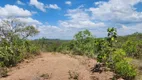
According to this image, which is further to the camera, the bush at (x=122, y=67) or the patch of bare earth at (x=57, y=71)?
the patch of bare earth at (x=57, y=71)

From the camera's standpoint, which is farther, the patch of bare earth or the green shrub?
the patch of bare earth

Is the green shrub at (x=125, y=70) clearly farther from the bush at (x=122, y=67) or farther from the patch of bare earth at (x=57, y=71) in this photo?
the patch of bare earth at (x=57, y=71)

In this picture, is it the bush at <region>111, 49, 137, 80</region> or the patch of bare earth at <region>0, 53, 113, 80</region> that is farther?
the patch of bare earth at <region>0, 53, 113, 80</region>

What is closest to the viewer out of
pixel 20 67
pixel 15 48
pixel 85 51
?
pixel 20 67

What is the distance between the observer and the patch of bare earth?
12.1 meters

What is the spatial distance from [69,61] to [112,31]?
395 cm

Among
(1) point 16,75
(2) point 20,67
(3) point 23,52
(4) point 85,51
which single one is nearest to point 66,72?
(1) point 16,75

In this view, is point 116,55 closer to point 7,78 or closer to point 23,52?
point 7,78

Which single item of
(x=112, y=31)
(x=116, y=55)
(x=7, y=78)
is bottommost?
(x=7, y=78)

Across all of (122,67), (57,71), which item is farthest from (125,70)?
(57,71)

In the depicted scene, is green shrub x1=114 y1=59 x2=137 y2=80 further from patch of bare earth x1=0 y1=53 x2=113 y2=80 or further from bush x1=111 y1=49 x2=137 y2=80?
patch of bare earth x1=0 y1=53 x2=113 y2=80

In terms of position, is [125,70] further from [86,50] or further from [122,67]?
[86,50]

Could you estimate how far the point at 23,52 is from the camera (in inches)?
682

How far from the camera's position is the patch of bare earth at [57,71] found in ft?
39.8
